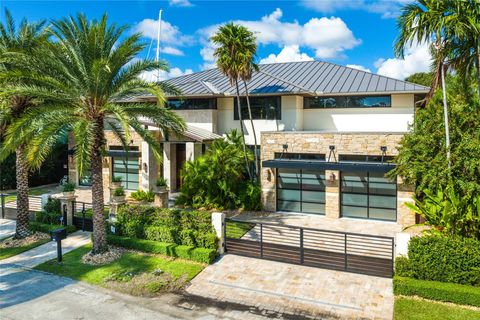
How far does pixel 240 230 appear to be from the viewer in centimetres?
1697

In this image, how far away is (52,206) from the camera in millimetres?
18797

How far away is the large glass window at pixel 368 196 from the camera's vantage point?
1875 centimetres

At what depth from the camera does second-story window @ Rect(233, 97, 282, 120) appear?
966 inches

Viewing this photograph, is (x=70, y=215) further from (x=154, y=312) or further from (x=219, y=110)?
(x=219, y=110)

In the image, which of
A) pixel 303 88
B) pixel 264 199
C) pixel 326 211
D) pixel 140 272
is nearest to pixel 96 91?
pixel 140 272

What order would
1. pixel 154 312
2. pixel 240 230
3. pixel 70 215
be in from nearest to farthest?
1. pixel 154 312
2. pixel 240 230
3. pixel 70 215

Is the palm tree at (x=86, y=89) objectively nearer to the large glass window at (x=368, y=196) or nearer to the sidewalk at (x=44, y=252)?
the sidewalk at (x=44, y=252)

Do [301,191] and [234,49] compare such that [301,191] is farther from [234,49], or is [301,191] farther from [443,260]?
[443,260]

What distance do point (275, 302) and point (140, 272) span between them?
16.5 feet

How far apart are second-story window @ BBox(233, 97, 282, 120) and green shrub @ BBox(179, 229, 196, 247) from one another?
12.1 meters

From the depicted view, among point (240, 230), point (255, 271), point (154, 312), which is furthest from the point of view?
point (240, 230)

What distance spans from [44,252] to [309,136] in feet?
44.7

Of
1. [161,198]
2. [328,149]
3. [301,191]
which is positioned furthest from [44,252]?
[328,149]

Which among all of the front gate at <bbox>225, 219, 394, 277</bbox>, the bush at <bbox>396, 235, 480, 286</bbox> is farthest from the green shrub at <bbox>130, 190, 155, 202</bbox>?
the bush at <bbox>396, 235, 480, 286</bbox>
